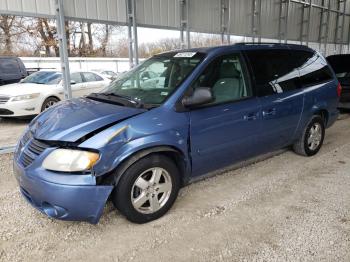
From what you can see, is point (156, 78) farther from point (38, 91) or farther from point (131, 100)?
point (38, 91)

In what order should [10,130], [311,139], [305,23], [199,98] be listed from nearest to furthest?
[199,98]
[311,139]
[10,130]
[305,23]

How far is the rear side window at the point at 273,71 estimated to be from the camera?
3.86 meters

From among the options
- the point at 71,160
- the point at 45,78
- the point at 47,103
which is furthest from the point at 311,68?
the point at 45,78

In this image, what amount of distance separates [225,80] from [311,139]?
2155mm

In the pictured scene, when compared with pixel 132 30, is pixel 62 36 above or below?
below

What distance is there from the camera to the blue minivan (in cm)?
263

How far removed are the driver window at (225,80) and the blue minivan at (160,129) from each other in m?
0.01

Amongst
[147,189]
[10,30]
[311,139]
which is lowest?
[311,139]

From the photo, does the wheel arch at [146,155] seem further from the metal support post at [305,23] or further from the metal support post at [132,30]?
the metal support post at [305,23]

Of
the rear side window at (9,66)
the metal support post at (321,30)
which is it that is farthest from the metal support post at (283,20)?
the rear side window at (9,66)

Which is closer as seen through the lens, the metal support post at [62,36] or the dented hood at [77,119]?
the dented hood at [77,119]

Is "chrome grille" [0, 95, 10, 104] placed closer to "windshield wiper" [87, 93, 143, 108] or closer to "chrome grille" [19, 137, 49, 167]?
"windshield wiper" [87, 93, 143, 108]

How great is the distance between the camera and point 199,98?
3.07m

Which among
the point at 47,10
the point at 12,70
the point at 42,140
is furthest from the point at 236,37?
the point at 42,140
